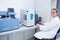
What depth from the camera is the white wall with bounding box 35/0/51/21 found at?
9.98ft

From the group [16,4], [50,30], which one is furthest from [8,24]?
[50,30]

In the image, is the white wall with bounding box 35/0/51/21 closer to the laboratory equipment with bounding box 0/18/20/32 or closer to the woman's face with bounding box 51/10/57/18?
the woman's face with bounding box 51/10/57/18

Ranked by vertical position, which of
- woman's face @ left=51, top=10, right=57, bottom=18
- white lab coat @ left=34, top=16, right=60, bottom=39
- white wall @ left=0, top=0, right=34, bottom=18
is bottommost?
white lab coat @ left=34, top=16, right=60, bottom=39

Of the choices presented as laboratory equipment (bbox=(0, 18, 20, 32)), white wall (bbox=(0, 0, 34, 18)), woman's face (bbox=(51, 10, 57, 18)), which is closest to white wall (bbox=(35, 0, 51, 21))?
woman's face (bbox=(51, 10, 57, 18))

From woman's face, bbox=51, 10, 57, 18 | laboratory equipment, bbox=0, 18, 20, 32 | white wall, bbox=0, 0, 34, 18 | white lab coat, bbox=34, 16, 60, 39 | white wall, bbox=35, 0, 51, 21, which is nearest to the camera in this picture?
laboratory equipment, bbox=0, 18, 20, 32

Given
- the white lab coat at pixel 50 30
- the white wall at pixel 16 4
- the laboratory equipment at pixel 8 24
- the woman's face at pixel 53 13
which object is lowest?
the white lab coat at pixel 50 30

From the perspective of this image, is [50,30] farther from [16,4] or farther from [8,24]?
[16,4]

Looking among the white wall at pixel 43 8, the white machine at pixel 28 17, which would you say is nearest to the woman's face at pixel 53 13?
the white wall at pixel 43 8

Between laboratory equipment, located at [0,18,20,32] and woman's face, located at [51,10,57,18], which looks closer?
laboratory equipment, located at [0,18,20,32]

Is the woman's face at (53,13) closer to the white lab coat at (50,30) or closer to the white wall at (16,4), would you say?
the white lab coat at (50,30)

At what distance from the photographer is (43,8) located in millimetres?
3178

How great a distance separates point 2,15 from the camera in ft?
7.63

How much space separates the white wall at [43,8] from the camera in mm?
3041

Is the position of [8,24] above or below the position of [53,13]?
below
